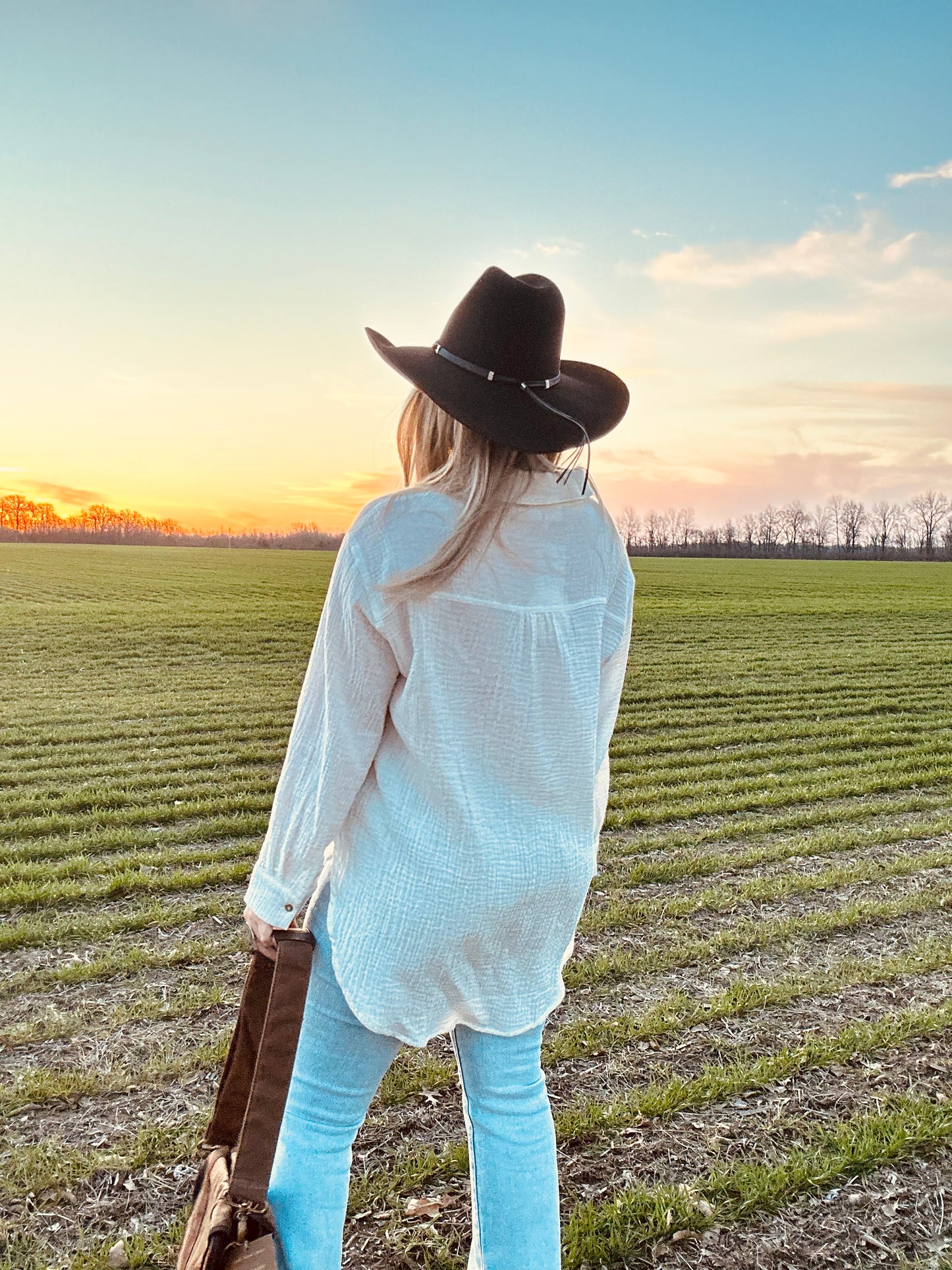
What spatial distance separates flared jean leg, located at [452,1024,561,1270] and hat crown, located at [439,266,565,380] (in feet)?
4.21

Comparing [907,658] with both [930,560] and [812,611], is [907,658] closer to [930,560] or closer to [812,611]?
[812,611]

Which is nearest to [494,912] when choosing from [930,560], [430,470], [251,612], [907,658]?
[430,470]

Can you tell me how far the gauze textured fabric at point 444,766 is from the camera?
5.26 ft

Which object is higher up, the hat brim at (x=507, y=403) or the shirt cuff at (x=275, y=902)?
the hat brim at (x=507, y=403)

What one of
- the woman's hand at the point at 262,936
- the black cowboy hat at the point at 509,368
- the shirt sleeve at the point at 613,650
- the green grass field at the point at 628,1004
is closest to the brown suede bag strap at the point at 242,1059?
the woman's hand at the point at 262,936

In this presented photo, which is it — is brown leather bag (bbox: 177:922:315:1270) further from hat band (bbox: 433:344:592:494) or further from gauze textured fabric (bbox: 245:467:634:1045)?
hat band (bbox: 433:344:592:494)

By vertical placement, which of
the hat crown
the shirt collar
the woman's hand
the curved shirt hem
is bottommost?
the curved shirt hem

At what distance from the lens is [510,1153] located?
5.65 ft

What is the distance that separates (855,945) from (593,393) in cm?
381

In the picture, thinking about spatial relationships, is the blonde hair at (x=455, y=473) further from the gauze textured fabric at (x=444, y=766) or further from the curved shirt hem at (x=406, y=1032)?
the curved shirt hem at (x=406, y=1032)

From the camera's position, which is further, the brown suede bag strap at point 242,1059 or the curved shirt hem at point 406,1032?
the brown suede bag strap at point 242,1059

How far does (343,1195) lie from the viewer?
1705 mm

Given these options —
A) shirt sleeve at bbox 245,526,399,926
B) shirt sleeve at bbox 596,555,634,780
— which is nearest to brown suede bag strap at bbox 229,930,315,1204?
shirt sleeve at bbox 245,526,399,926

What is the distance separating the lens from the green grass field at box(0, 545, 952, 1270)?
105 inches
